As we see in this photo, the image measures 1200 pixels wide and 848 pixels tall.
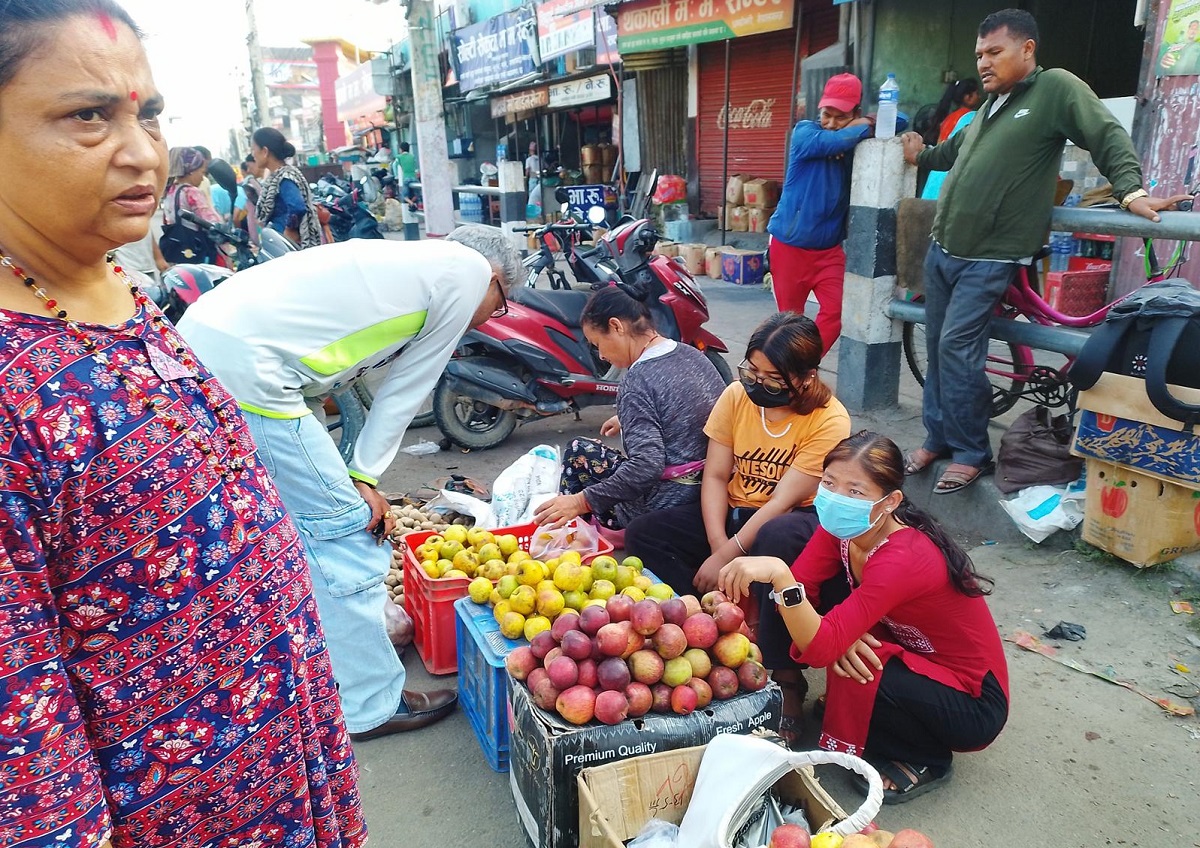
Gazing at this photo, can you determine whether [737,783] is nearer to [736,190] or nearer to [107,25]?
[107,25]

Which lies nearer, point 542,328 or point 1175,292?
point 1175,292

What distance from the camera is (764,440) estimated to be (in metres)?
3.18

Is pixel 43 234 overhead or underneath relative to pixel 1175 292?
overhead

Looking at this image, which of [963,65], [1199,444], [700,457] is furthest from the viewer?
[963,65]

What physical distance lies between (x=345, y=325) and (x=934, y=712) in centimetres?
208

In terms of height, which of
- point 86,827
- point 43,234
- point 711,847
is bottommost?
point 711,847

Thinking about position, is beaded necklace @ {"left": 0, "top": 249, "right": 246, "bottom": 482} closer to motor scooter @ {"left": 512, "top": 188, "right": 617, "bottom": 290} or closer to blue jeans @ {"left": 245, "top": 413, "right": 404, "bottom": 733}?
blue jeans @ {"left": 245, "top": 413, "right": 404, "bottom": 733}

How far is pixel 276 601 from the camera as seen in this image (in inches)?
51.4

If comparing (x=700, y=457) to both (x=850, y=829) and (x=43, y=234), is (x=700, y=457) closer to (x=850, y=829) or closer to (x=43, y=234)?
(x=850, y=829)

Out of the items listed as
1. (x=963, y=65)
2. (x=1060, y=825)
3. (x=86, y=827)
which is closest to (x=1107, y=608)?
(x=1060, y=825)

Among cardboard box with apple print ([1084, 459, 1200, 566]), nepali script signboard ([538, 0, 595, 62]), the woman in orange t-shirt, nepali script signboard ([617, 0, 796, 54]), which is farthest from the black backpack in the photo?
nepali script signboard ([538, 0, 595, 62])

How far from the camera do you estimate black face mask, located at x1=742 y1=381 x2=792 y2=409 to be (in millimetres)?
3039

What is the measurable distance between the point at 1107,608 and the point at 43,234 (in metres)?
3.68

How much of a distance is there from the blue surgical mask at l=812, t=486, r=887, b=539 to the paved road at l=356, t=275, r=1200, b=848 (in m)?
0.85
